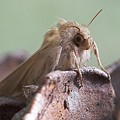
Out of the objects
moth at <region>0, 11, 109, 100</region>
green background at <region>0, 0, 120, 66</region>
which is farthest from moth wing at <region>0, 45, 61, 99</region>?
green background at <region>0, 0, 120, 66</region>

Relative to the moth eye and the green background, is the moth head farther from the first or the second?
the green background

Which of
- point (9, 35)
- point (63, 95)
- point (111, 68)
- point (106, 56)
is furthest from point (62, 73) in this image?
point (9, 35)

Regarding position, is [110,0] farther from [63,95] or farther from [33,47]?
[63,95]

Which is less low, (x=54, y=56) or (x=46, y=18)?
(x=46, y=18)

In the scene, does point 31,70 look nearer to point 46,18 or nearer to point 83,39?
point 83,39

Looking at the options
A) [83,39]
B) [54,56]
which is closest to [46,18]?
[54,56]

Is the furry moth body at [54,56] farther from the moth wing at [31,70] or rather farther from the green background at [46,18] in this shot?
the green background at [46,18]
